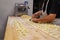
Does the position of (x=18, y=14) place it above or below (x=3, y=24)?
above

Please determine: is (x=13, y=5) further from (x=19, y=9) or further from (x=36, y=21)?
(x=36, y=21)

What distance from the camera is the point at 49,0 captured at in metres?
3.53

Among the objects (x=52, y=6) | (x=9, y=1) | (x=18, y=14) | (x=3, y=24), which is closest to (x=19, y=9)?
(x=18, y=14)

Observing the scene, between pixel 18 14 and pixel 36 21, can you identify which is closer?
→ pixel 36 21

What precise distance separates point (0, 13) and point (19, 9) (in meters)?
0.55

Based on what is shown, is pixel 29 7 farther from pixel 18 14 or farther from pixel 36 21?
pixel 36 21

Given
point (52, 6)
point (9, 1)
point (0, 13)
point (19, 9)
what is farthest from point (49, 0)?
point (0, 13)

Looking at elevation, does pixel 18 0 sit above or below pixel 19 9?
above

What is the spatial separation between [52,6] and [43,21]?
1.71 m

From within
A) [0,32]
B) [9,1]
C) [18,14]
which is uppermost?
[9,1]

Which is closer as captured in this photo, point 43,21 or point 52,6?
point 43,21

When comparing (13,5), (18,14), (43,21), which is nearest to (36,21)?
(43,21)

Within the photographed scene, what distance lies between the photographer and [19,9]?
3.54 meters

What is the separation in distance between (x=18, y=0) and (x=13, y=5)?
0.64ft
